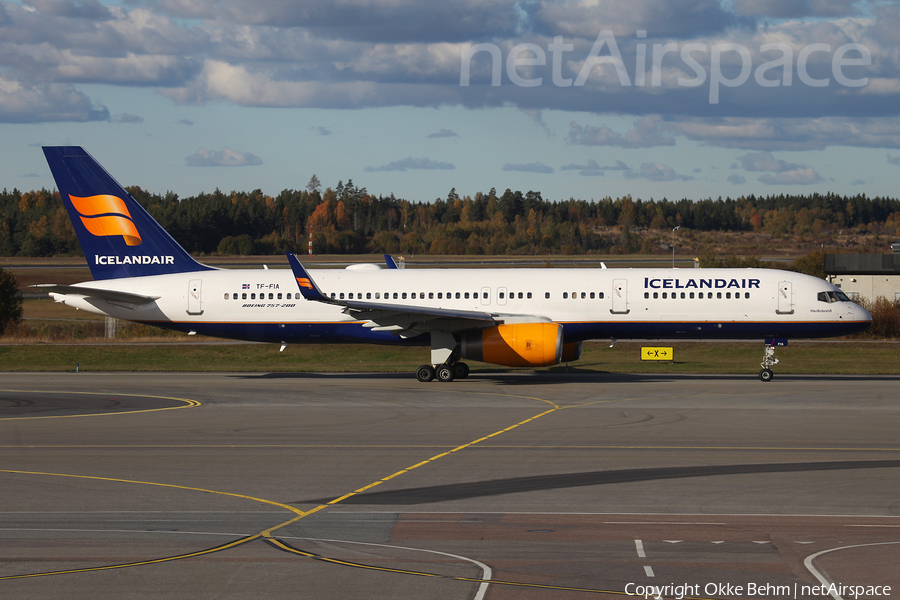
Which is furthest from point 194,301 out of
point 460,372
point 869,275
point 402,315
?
point 869,275

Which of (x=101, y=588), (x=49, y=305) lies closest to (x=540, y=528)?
(x=101, y=588)

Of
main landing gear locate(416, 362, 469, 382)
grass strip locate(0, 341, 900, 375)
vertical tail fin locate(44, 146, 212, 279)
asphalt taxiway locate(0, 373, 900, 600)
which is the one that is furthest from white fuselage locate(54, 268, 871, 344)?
asphalt taxiway locate(0, 373, 900, 600)

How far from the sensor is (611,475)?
16.9m

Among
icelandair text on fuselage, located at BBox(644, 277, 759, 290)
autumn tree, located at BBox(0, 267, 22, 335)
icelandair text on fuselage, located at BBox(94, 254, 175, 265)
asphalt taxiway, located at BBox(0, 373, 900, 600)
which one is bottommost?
asphalt taxiway, located at BBox(0, 373, 900, 600)

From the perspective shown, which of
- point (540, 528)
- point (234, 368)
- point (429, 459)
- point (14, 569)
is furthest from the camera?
point (234, 368)

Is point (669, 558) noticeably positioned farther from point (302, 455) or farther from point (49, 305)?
point (49, 305)

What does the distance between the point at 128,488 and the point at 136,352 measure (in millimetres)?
35550

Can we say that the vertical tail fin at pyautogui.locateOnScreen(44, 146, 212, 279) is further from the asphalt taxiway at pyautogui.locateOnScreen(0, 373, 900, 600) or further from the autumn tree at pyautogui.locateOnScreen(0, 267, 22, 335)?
the autumn tree at pyautogui.locateOnScreen(0, 267, 22, 335)

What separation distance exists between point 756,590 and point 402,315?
25710 millimetres

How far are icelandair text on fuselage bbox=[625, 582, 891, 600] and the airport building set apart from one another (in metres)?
67.0

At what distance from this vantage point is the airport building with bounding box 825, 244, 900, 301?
70.9 m

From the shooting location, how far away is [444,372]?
36.3m

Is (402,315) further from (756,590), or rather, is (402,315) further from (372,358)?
(756,590)

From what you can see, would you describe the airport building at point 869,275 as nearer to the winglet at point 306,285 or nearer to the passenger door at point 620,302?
the passenger door at point 620,302
